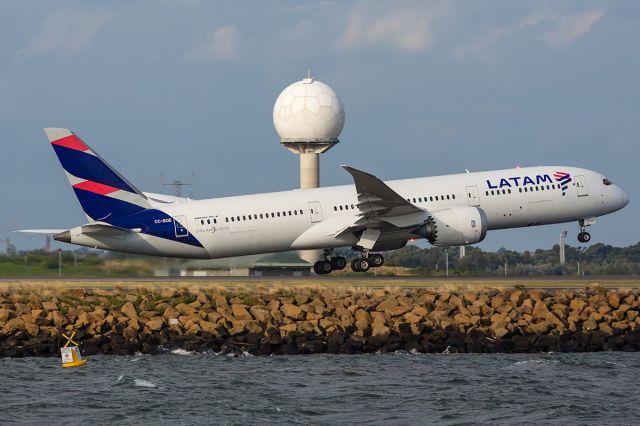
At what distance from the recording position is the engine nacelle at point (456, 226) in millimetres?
59594

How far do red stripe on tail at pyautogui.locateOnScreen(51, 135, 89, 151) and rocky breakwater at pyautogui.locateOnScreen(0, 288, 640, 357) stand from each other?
10331 millimetres

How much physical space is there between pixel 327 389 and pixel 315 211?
75.5 feet

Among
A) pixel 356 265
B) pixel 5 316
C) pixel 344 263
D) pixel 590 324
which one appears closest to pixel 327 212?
pixel 356 265

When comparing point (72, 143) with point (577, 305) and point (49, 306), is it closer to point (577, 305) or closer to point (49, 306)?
point (49, 306)

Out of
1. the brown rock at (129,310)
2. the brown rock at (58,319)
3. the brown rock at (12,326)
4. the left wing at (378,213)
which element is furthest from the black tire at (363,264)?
the brown rock at (12,326)

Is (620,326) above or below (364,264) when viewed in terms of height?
below

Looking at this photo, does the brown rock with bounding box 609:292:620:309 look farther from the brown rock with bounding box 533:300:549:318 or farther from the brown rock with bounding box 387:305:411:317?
the brown rock with bounding box 387:305:411:317

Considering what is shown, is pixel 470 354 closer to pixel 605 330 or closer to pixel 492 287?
pixel 605 330

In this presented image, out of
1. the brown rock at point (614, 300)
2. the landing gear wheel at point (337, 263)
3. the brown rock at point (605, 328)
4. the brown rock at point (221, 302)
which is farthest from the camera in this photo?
the landing gear wheel at point (337, 263)

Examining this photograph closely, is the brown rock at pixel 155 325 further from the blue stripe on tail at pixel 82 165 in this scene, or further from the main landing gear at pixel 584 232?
the main landing gear at pixel 584 232

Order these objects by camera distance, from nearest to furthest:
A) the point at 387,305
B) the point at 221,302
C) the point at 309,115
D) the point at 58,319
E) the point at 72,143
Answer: the point at 58,319, the point at 387,305, the point at 221,302, the point at 72,143, the point at 309,115

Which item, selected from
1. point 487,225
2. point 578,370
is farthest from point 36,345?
point 487,225

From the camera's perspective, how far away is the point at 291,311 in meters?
47.5

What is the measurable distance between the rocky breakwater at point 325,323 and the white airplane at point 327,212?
868 centimetres
